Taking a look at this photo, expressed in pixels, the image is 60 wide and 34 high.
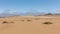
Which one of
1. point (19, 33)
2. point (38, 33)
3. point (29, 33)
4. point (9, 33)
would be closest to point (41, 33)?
point (38, 33)

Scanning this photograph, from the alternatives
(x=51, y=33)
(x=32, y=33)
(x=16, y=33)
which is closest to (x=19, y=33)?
(x=16, y=33)

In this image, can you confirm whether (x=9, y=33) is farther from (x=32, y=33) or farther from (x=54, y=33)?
(x=54, y=33)

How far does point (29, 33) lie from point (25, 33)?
31 cm

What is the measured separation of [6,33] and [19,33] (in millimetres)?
1008

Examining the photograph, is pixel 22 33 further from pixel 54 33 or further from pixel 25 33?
pixel 54 33

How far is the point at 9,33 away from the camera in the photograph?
9617 mm

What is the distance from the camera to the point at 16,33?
373 inches

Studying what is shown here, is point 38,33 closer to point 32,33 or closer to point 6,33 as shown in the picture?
point 32,33

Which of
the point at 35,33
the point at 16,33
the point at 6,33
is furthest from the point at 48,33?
the point at 6,33

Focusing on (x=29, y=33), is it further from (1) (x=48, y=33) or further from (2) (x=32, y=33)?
(1) (x=48, y=33)

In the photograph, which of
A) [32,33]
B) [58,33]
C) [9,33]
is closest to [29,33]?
[32,33]

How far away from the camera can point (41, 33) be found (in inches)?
370

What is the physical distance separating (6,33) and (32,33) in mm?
1963

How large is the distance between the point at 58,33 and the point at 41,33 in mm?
1233
